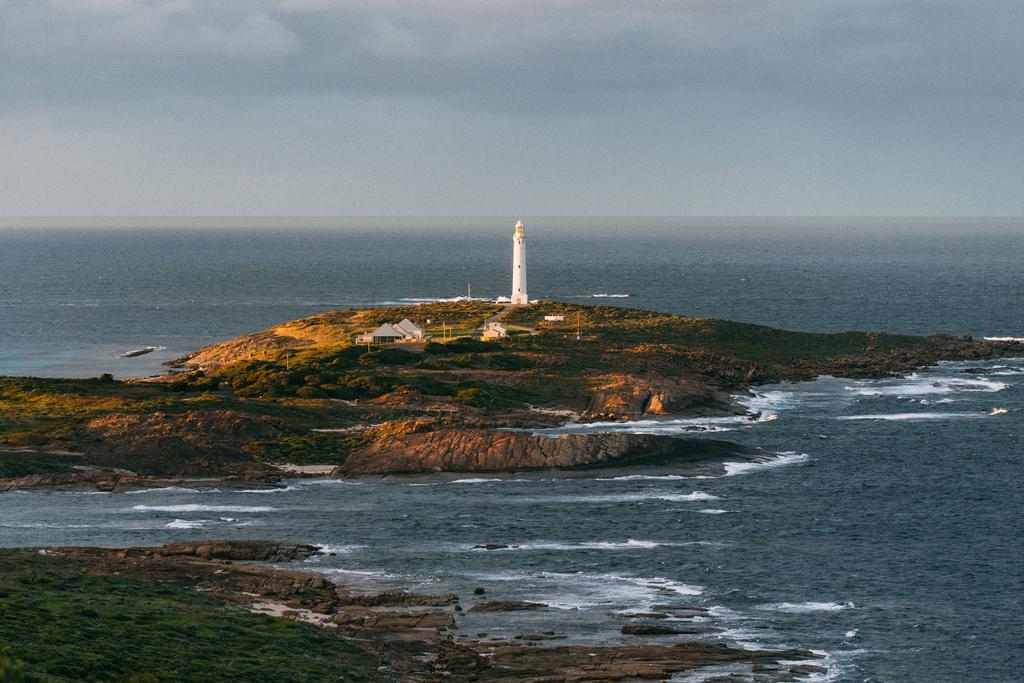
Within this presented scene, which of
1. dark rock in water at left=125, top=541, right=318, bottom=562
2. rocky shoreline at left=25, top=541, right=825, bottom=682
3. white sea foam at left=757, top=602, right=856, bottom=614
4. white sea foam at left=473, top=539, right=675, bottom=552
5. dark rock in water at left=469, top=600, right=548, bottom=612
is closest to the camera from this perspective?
rocky shoreline at left=25, top=541, right=825, bottom=682

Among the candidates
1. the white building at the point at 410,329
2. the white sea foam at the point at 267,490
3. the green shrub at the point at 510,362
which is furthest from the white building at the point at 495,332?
the white sea foam at the point at 267,490

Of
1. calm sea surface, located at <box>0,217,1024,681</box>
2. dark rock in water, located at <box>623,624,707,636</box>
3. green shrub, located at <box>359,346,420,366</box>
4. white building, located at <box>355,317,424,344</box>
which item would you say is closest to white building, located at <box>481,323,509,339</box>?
white building, located at <box>355,317,424,344</box>

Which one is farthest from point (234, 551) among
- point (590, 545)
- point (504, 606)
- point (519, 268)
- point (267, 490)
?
point (519, 268)

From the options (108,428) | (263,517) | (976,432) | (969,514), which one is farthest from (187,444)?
(976,432)

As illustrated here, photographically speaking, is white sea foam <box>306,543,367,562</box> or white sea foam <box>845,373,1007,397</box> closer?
white sea foam <box>306,543,367,562</box>

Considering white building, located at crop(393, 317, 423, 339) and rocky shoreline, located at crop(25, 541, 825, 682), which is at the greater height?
white building, located at crop(393, 317, 423, 339)

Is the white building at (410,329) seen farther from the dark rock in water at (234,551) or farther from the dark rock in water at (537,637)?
the dark rock in water at (537,637)

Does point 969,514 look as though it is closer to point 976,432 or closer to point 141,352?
point 976,432

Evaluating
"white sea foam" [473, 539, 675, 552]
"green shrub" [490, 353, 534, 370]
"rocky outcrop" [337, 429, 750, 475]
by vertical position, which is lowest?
"white sea foam" [473, 539, 675, 552]

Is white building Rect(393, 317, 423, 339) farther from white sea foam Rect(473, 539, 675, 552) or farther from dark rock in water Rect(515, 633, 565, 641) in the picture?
dark rock in water Rect(515, 633, 565, 641)
